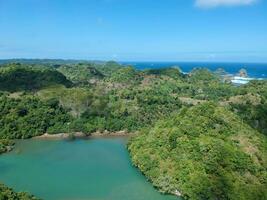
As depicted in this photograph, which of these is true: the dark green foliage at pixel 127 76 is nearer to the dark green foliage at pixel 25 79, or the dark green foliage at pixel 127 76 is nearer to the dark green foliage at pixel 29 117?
the dark green foliage at pixel 25 79

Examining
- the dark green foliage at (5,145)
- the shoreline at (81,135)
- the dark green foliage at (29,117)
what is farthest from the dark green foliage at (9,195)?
the shoreline at (81,135)

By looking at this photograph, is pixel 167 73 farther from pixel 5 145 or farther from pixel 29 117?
pixel 5 145

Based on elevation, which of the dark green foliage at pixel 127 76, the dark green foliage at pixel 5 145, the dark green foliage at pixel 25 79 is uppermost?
the dark green foliage at pixel 25 79

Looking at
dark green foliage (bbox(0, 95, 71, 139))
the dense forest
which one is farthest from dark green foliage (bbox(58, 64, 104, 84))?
dark green foliage (bbox(0, 95, 71, 139))

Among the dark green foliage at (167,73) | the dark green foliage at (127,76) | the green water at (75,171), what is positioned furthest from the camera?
the dark green foliage at (167,73)

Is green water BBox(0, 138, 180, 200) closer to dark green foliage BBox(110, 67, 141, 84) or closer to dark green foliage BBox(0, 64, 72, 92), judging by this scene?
dark green foliage BBox(0, 64, 72, 92)
